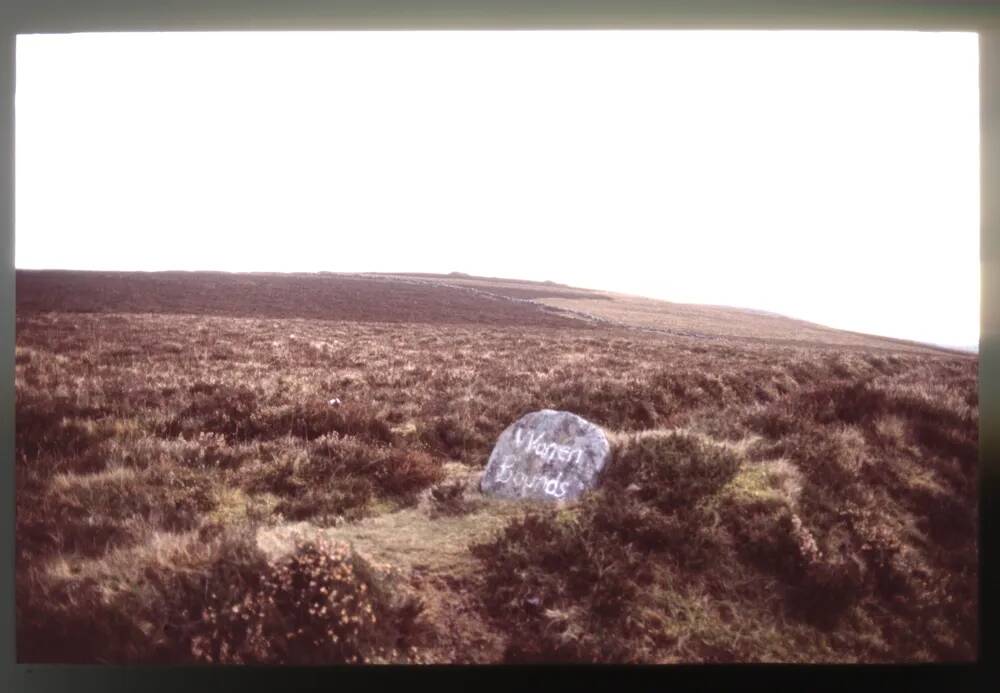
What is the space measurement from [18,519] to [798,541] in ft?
24.0

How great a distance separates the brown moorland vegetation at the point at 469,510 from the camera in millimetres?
4598

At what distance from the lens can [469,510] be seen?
17.6ft

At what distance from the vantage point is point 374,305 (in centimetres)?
934

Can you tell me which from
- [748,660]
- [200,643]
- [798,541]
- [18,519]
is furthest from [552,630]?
[18,519]

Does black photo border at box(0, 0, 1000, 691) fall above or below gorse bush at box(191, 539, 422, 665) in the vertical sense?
above

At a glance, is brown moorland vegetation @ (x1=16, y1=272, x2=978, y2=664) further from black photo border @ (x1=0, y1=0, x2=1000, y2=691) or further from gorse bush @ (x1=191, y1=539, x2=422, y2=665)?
black photo border @ (x1=0, y1=0, x2=1000, y2=691)

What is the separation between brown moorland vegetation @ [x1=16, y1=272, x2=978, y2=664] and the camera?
15.1ft

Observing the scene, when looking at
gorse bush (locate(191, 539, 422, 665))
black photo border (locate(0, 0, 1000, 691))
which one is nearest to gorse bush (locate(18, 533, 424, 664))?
gorse bush (locate(191, 539, 422, 665))

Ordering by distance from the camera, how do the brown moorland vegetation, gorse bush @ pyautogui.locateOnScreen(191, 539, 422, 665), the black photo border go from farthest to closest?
the black photo border
the brown moorland vegetation
gorse bush @ pyautogui.locateOnScreen(191, 539, 422, 665)
